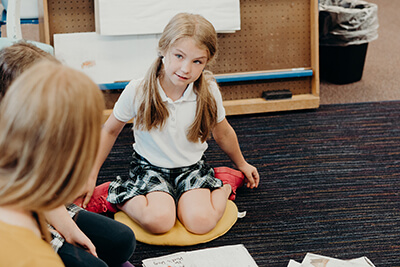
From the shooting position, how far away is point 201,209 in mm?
1645

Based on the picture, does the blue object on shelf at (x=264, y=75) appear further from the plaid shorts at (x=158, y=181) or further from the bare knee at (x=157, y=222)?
the bare knee at (x=157, y=222)

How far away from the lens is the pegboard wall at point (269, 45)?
2566mm

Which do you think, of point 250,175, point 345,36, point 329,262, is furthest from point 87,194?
point 345,36

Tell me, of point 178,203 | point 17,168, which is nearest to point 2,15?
point 178,203

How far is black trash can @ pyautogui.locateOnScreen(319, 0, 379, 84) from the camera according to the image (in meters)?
2.85

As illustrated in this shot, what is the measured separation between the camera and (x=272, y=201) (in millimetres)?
1844

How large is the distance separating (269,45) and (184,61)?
112cm

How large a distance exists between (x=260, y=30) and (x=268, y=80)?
0.25 metres

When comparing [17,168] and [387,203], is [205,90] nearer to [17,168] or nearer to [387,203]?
[387,203]

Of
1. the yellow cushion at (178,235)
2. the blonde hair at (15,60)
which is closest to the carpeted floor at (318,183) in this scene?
the yellow cushion at (178,235)

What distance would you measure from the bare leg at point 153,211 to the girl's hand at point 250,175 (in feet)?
1.02

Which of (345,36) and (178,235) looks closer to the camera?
(178,235)

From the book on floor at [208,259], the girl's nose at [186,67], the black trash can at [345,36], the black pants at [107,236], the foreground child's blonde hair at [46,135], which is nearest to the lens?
the foreground child's blonde hair at [46,135]

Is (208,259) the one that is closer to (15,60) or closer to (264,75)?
(15,60)
